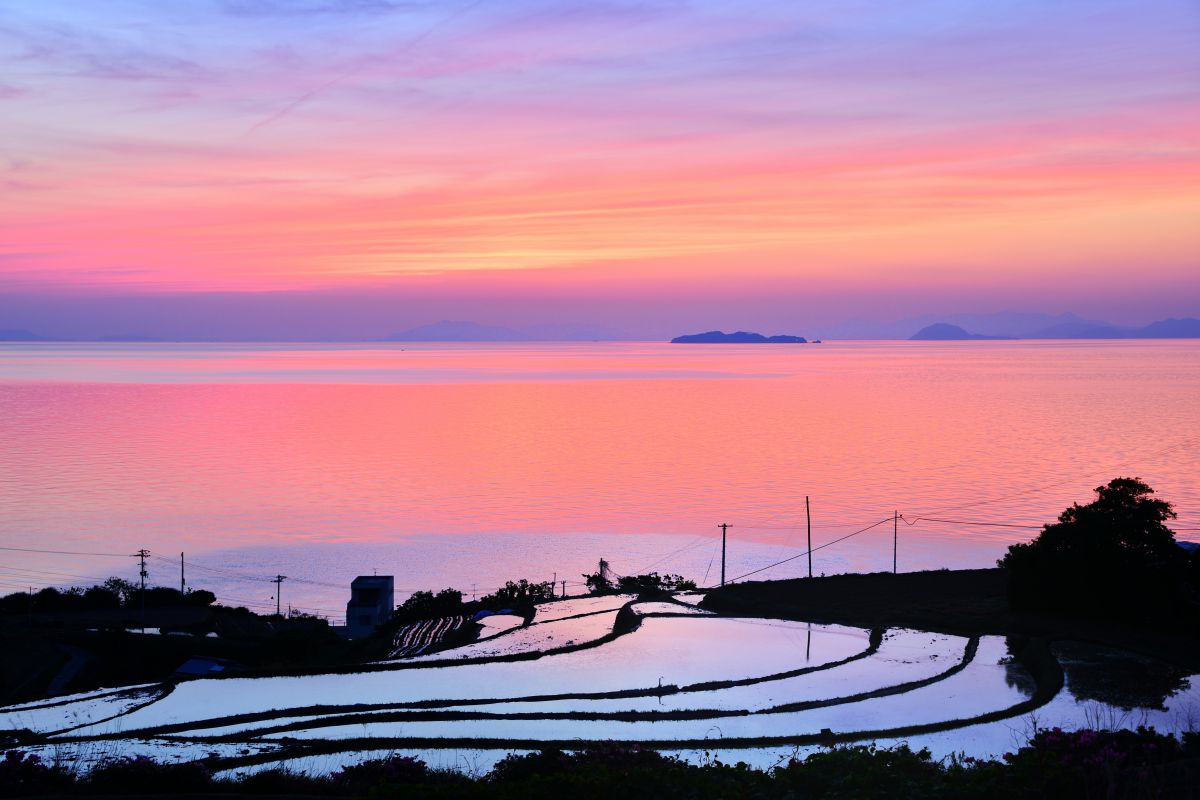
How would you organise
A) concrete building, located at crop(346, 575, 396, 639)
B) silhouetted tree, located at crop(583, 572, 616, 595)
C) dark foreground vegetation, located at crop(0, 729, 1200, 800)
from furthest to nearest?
silhouetted tree, located at crop(583, 572, 616, 595) → concrete building, located at crop(346, 575, 396, 639) → dark foreground vegetation, located at crop(0, 729, 1200, 800)

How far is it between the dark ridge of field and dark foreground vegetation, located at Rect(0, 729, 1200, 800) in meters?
10.3

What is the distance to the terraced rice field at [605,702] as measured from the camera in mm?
13828

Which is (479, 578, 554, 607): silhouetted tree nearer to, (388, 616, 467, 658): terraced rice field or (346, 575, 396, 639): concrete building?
(388, 616, 467, 658): terraced rice field

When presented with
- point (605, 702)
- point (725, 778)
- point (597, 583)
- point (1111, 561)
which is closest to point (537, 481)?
point (597, 583)

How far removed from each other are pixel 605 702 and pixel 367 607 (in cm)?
1380

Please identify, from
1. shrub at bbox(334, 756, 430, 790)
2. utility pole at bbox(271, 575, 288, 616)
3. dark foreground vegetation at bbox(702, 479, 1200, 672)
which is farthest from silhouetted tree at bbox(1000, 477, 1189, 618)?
utility pole at bbox(271, 575, 288, 616)

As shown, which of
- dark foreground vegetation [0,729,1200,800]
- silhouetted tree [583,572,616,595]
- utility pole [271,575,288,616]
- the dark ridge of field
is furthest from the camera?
silhouetted tree [583,572,616,595]

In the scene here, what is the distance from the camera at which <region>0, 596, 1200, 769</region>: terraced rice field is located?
544 inches

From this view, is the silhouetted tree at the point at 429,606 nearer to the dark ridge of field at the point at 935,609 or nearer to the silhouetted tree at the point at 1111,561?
the dark ridge of field at the point at 935,609

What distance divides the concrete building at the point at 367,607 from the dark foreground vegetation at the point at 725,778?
18248 millimetres

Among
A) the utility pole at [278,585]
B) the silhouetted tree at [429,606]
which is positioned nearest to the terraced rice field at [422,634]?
the silhouetted tree at [429,606]

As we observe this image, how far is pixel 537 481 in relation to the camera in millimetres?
51031

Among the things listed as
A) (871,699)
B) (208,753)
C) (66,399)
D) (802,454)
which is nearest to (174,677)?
(208,753)

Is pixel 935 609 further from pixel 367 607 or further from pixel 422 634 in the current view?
pixel 367 607
